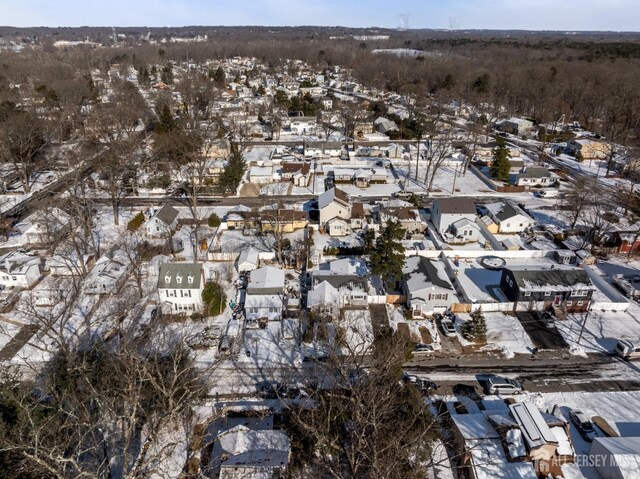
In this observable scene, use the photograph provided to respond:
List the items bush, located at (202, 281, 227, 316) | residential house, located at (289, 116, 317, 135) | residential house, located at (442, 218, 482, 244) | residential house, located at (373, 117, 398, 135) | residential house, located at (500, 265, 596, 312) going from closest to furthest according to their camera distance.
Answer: bush, located at (202, 281, 227, 316), residential house, located at (500, 265, 596, 312), residential house, located at (442, 218, 482, 244), residential house, located at (373, 117, 398, 135), residential house, located at (289, 116, 317, 135)

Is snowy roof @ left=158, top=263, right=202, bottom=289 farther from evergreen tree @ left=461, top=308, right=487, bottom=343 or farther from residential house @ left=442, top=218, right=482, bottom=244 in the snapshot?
residential house @ left=442, top=218, right=482, bottom=244

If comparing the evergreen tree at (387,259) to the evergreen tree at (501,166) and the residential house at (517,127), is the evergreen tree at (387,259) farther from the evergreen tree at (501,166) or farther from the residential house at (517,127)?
the residential house at (517,127)

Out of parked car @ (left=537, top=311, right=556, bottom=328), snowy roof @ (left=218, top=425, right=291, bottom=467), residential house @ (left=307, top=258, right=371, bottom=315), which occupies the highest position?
residential house @ (left=307, top=258, right=371, bottom=315)

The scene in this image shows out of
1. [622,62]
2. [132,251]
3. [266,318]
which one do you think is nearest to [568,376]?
[266,318]

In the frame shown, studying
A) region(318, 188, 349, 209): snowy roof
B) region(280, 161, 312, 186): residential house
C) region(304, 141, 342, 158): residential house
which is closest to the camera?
region(318, 188, 349, 209): snowy roof

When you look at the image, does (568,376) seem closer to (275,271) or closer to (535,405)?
(535,405)

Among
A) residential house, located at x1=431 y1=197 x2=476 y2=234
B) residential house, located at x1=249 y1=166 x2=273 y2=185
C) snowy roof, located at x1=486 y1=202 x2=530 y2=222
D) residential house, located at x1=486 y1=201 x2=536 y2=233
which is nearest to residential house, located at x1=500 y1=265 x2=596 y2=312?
residential house, located at x1=431 y1=197 x2=476 y2=234

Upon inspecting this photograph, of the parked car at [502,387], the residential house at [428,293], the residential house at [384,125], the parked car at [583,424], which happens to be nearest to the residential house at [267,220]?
the residential house at [428,293]
